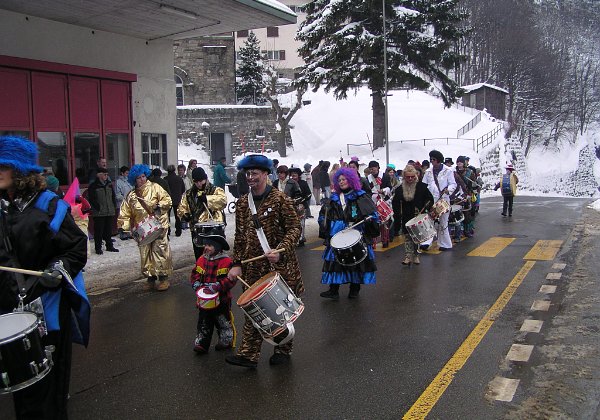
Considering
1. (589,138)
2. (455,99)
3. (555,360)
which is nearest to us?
(555,360)

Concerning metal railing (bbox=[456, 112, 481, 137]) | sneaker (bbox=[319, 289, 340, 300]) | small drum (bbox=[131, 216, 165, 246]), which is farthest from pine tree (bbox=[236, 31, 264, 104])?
sneaker (bbox=[319, 289, 340, 300])

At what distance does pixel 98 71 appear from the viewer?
13859mm

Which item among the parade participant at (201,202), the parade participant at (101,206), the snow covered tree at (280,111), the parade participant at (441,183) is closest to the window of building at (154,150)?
the parade participant at (101,206)

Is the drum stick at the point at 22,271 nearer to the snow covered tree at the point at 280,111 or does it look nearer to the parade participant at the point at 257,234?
the parade participant at the point at 257,234

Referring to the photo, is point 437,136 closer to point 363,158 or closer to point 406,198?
point 363,158

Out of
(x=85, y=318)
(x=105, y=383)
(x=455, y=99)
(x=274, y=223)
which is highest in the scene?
(x=455, y=99)

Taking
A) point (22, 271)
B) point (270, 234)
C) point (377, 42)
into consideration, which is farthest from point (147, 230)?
point (377, 42)

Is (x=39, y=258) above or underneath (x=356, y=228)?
above

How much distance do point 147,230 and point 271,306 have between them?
417 cm

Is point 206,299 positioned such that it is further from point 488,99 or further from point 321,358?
point 488,99

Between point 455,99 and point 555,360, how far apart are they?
3010cm

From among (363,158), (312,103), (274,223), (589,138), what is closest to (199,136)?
(363,158)

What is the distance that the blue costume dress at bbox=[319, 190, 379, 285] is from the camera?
7.96 m

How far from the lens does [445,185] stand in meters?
12.0
